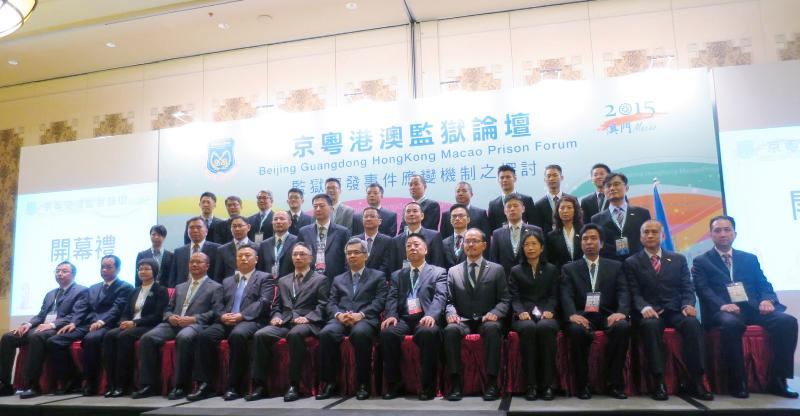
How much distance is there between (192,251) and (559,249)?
3.19 m

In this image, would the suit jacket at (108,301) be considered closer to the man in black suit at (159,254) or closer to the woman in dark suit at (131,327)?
the woman in dark suit at (131,327)

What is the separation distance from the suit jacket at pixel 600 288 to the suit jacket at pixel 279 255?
2.18m

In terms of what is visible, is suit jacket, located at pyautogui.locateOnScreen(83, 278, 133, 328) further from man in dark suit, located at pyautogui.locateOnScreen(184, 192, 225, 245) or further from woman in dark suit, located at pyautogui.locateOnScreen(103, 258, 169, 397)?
man in dark suit, located at pyautogui.locateOnScreen(184, 192, 225, 245)

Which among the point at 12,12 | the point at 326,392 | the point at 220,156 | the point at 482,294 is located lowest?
the point at 326,392

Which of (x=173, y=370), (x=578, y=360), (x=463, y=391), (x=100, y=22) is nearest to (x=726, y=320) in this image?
(x=578, y=360)

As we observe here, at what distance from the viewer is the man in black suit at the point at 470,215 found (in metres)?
4.77

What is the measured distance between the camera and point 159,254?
566 cm

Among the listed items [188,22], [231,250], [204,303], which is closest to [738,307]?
[204,303]

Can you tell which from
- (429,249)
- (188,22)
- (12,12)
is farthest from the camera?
(188,22)

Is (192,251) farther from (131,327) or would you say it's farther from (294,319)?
(294,319)

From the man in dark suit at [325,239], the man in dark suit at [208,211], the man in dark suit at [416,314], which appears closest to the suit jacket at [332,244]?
the man in dark suit at [325,239]

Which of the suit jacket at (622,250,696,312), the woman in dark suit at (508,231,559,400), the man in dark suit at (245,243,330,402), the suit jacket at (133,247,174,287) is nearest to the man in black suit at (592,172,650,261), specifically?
the suit jacket at (622,250,696,312)

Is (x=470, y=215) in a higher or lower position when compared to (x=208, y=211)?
lower

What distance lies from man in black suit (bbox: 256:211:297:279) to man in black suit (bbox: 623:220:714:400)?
8.65ft
